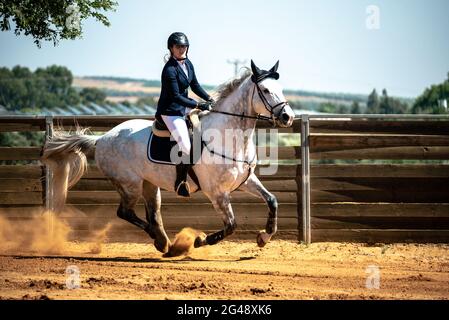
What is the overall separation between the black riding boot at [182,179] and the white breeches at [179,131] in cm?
28

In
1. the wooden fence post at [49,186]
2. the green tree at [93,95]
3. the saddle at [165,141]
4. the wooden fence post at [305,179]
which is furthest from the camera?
the green tree at [93,95]

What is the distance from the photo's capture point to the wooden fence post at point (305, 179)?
12258 millimetres

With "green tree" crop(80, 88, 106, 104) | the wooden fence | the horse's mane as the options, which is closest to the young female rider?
the horse's mane

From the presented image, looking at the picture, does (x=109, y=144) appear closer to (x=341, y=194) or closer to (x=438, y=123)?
(x=341, y=194)

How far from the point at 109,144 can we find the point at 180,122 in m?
1.60

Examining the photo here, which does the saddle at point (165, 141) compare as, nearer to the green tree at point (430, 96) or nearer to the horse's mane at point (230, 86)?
the horse's mane at point (230, 86)

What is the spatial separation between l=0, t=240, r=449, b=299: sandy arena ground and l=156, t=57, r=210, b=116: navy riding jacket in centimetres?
217

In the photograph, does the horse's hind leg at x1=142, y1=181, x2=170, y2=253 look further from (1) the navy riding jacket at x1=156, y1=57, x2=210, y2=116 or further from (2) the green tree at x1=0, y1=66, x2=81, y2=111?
(2) the green tree at x1=0, y1=66, x2=81, y2=111

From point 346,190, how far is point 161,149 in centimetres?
335

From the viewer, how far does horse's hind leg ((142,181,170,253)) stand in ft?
37.0

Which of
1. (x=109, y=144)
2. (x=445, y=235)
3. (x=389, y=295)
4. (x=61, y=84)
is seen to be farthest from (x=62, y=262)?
(x=61, y=84)

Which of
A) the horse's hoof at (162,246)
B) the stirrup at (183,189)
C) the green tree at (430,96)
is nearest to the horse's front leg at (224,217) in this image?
the stirrup at (183,189)

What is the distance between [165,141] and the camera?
10.7m

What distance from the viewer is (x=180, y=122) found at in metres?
10.4
